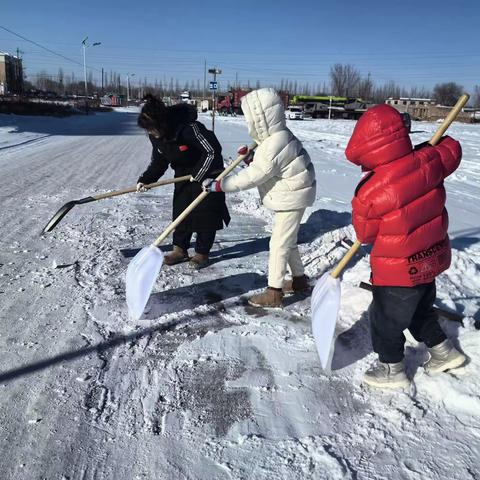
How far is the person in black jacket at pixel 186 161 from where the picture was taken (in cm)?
350

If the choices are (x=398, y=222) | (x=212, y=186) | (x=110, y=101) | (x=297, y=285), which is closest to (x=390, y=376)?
(x=398, y=222)

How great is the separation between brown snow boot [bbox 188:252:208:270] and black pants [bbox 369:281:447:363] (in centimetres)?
195

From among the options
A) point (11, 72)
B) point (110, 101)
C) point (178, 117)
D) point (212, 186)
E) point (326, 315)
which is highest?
point (11, 72)

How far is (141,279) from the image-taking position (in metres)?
3.07

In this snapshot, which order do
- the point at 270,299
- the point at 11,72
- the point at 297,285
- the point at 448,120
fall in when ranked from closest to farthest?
the point at 448,120 → the point at 270,299 → the point at 297,285 → the point at 11,72

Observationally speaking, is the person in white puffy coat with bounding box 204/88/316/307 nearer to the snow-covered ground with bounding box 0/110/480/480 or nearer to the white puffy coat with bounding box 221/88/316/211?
the white puffy coat with bounding box 221/88/316/211

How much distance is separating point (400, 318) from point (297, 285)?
134 centimetres

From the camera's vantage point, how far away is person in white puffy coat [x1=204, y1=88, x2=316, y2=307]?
2.89 meters

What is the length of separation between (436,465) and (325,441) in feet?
1.47

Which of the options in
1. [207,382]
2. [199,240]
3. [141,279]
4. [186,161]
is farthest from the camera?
[199,240]

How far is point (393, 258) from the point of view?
215 centimetres

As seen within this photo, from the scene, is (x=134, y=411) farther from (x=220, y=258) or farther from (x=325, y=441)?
(x=220, y=258)

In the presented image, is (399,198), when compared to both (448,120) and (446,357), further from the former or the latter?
(446,357)

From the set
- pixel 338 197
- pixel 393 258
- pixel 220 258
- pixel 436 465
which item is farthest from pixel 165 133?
pixel 338 197
